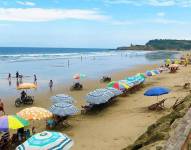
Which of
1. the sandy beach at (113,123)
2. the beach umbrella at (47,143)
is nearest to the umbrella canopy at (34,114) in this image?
the sandy beach at (113,123)

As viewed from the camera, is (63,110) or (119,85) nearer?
(63,110)

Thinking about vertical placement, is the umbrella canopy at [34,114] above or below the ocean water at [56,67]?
above

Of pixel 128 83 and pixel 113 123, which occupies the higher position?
pixel 128 83

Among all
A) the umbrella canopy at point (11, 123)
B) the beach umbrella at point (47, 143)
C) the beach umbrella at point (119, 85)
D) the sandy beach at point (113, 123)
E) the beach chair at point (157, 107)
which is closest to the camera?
the beach umbrella at point (47, 143)

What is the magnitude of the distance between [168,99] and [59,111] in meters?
7.58

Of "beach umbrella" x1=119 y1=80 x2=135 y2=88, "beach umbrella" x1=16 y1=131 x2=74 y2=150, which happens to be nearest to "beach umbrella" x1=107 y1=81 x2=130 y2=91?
"beach umbrella" x1=119 y1=80 x2=135 y2=88

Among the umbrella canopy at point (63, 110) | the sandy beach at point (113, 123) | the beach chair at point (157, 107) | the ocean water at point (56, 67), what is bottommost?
the ocean water at point (56, 67)

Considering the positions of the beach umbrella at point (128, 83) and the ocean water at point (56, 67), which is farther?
the ocean water at point (56, 67)

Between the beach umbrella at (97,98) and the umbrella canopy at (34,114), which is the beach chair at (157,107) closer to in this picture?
the beach umbrella at (97,98)

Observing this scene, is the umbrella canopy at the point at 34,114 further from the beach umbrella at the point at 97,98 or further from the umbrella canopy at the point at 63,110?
the beach umbrella at the point at 97,98

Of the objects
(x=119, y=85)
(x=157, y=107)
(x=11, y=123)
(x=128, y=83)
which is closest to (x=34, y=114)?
(x=11, y=123)

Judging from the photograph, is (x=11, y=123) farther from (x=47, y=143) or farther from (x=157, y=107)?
(x=157, y=107)

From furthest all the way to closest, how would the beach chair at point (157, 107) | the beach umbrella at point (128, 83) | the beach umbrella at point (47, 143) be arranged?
1. the beach umbrella at point (128, 83)
2. the beach chair at point (157, 107)
3. the beach umbrella at point (47, 143)

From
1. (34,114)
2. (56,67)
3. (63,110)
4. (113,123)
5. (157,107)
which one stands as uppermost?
(34,114)
